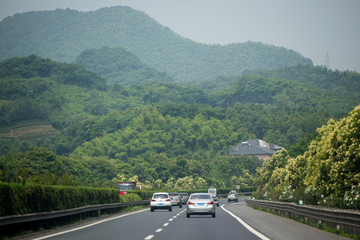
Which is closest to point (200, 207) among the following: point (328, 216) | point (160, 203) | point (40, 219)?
point (160, 203)

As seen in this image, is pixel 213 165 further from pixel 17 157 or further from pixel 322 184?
pixel 322 184

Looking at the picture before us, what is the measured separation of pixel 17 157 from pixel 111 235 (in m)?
85.4

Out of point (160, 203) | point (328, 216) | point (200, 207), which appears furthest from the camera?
point (160, 203)

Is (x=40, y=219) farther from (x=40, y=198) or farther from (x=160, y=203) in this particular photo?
(x=160, y=203)

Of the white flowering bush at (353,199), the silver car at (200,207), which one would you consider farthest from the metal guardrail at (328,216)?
the silver car at (200,207)

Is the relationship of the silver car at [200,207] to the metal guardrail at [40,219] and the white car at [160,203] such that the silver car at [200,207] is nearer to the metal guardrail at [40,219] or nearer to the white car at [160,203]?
the metal guardrail at [40,219]

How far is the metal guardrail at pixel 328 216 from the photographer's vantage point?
16281mm

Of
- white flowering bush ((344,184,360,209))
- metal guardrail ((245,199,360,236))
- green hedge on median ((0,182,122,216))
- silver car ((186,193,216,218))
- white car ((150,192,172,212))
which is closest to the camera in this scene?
metal guardrail ((245,199,360,236))

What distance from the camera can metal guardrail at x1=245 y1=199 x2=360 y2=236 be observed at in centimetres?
1628

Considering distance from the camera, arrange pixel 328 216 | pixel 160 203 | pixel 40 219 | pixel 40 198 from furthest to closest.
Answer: pixel 160 203 → pixel 40 198 → pixel 328 216 → pixel 40 219

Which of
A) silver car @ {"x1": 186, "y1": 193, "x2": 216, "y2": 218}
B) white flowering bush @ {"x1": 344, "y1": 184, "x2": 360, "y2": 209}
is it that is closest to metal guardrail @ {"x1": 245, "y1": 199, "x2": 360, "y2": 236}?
white flowering bush @ {"x1": 344, "y1": 184, "x2": 360, "y2": 209}

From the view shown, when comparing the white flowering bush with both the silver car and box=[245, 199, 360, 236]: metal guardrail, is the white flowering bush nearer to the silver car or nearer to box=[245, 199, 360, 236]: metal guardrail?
box=[245, 199, 360, 236]: metal guardrail

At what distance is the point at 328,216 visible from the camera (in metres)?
19.5

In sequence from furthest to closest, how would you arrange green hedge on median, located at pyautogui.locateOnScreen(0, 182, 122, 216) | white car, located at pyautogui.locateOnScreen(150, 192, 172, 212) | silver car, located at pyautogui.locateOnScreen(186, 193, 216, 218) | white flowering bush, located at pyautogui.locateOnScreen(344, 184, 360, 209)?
white car, located at pyautogui.locateOnScreen(150, 192, 172, 212)
silver car, located at pyautogui.locateOnScreen(186, 193, 216, 218)
white flowering bush, located at pyautogui.locateOnScreen(344, 184, 360, 209)
green hedge on median, located at pyautogui.locateOnScreen(0, 182, 122, 216)
